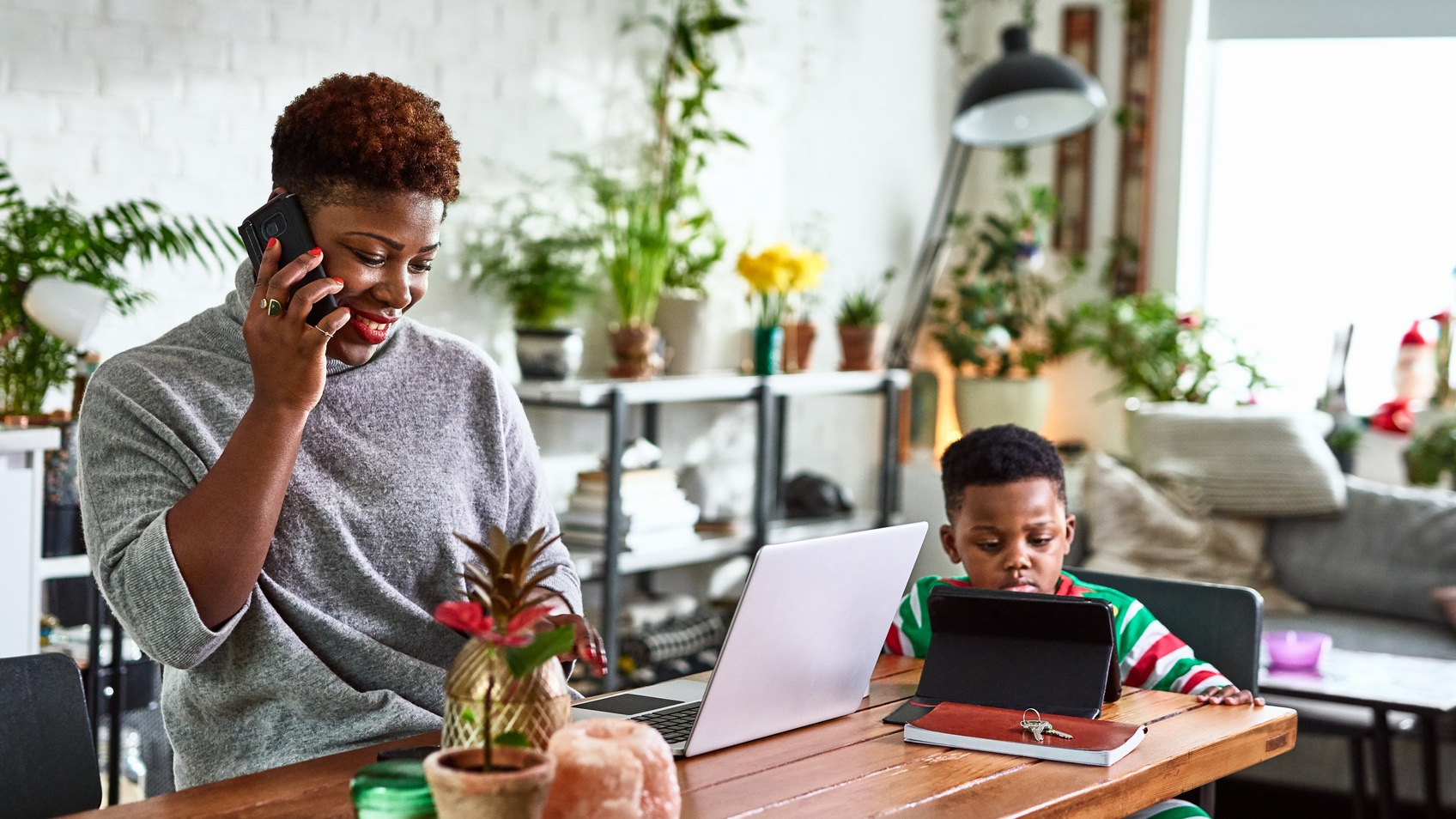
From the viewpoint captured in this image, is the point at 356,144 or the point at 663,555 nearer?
the point at 356,144

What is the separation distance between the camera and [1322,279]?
5094 mm

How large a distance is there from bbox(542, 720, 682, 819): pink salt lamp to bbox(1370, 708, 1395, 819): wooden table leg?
6.25 feet

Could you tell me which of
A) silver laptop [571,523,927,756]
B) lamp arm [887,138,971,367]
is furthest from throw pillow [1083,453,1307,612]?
silver laptop [571,523,927,756]

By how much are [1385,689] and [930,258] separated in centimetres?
298

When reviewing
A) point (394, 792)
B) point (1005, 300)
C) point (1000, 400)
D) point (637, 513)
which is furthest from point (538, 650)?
point (1005, 300)

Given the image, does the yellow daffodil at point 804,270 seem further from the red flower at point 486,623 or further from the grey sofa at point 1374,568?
the red flower at point 486,623

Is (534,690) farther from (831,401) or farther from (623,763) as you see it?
(831,401)

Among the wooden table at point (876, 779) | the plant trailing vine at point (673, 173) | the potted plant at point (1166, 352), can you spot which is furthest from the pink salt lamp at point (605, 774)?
the potted plant at point (1166, 352)

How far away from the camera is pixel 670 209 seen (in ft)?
13.5

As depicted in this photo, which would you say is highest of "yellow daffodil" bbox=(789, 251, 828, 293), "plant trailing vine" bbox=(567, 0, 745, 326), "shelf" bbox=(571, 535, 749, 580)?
"plant trailing vine" bbox=(567, 0, 745, 326)

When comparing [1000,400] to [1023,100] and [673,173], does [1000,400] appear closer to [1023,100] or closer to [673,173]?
[1023,100]

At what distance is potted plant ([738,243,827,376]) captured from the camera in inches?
162

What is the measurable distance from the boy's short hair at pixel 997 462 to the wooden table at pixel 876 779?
0.43m

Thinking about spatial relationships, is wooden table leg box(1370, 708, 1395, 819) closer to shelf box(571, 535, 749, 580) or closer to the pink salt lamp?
shelf box(571, 535, 749, 580)
